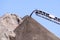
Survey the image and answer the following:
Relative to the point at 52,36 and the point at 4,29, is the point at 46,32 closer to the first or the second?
the point at 52,36

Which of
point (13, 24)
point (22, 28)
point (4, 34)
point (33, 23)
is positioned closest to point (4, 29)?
point (4, 34)

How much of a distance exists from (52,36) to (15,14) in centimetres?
565

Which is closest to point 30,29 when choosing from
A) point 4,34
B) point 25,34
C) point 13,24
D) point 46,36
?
point 25,34

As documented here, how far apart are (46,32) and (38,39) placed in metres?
0.44

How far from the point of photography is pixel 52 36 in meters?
Result: 6.19

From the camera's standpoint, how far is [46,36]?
21.2ft

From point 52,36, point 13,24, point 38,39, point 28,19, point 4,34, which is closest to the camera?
point 52,36

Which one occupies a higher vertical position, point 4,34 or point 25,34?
point 25,34

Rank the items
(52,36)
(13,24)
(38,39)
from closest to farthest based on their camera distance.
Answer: (52,36) → (38,39) → (13,24)

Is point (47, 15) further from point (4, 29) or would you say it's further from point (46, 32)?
point (4, 29)

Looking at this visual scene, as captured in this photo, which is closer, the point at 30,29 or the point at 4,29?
the point at 30,29

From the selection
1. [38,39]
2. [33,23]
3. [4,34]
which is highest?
[33,23]

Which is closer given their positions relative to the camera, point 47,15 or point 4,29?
point 47,15

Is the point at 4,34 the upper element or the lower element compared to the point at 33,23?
lower
